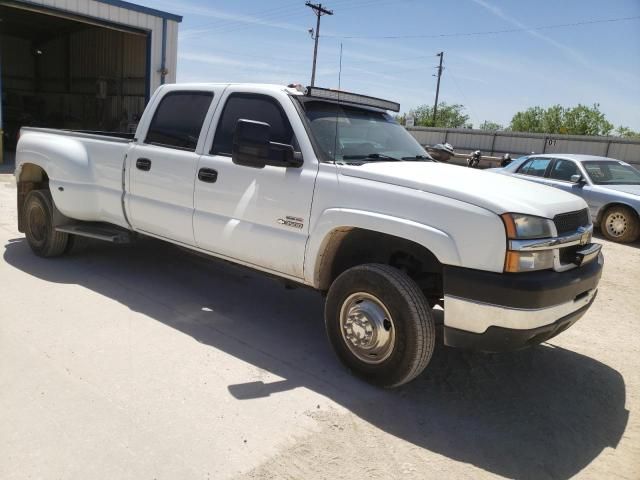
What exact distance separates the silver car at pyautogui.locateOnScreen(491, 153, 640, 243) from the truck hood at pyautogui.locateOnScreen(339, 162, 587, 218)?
6.56 m

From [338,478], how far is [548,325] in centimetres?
148

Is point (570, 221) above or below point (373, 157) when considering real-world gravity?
below

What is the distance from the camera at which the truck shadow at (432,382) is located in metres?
2.98

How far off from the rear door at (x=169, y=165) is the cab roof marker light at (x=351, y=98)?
100 cm

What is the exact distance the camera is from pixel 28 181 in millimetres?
6102

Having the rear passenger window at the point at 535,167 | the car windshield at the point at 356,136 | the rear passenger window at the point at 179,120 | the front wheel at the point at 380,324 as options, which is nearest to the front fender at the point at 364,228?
the front wheel at the point at 380,324

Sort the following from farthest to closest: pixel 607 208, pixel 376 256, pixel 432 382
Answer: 1. pixel 607 208
2. pixel 376 256
3. pixel 432 382

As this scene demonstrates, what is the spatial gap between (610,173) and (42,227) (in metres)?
9.73

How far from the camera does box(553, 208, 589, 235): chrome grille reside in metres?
3.22

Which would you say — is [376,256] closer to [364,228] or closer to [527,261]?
[364,228]

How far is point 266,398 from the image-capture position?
3285mm

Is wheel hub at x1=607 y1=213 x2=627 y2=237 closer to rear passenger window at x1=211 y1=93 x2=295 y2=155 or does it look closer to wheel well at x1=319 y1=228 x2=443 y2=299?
wheel well at x1=319 y1=228 x2=443 y2=299

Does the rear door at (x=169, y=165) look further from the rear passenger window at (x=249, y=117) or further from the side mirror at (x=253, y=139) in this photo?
the side mirror at (x=253, y=139)

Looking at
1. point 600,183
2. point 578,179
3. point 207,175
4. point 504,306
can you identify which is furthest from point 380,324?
point 600,183
